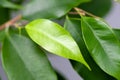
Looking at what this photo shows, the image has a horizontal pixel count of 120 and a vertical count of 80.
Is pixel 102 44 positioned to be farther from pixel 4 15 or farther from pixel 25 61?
pixel 4 15

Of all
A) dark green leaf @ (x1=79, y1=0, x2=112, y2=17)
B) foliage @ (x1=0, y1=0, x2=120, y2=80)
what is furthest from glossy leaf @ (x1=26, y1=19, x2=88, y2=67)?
dark green leaf @ (x1=79, y1=0, x2=112, y2=17)

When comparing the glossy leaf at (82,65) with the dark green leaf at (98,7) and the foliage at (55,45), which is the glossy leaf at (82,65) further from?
the dark green leaf at (98,7)

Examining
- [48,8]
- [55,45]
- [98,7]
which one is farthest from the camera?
[98,7]

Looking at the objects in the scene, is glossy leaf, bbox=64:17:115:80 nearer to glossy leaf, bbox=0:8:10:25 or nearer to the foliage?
the foliage

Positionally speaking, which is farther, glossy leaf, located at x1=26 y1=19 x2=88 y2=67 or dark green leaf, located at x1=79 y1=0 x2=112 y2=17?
dark green leaf, located at x1=79 y1=0 x2=112 y2=17

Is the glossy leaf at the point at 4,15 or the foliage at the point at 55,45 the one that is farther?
the glossy leaf at the point at 4,15

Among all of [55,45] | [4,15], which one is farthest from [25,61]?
[4,15]

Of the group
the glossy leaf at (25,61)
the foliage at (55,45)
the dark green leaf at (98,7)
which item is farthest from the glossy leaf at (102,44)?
the dark green leaf at (98,7)
